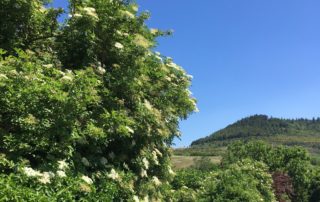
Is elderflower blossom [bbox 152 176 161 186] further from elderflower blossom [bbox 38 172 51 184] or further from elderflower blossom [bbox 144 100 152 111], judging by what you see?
elderflower blossom [bbox 38 172 51 184]

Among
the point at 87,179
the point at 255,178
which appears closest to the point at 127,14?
the point at 87,179

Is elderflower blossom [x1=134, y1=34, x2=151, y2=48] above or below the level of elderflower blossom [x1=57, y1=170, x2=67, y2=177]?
above

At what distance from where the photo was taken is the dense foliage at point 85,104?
9.24 m

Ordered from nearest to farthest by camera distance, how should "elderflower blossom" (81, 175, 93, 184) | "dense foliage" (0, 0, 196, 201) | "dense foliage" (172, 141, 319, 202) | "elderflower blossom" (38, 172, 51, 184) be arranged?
"elderflower blossom" (38, 172, 51, 184) → "dense foliage" (0, 0, 196, 201) → "elderflower blossom" (81, 175, 93, 184) → "dense foliage" (172, 141, 319, 202)

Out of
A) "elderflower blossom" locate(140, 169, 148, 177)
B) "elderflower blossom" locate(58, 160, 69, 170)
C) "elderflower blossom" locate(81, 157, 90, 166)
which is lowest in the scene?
"elderflower blossom" locate(58, 160, 69, 170)

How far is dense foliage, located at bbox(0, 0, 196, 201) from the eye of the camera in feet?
30.3

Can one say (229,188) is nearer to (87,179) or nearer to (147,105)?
(147,105)

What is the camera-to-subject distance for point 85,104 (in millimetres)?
9828

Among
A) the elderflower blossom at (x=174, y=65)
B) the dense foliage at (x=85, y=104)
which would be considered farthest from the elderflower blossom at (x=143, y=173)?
the elderflower blossom at (x=174, y=65)

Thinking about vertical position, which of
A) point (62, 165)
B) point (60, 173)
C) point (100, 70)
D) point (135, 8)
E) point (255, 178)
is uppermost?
point (255, 178)

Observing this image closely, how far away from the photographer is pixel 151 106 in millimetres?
12930

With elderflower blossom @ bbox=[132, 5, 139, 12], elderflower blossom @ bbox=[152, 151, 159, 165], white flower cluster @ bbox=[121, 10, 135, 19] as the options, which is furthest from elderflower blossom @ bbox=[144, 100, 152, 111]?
elderflower blossom @ bbox=[132, 5, 139, 12]

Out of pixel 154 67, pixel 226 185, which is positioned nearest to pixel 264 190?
pixel 226 185

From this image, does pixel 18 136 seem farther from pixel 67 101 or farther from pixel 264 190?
pixel 264 190
